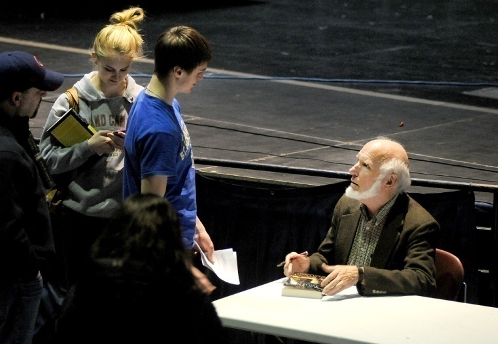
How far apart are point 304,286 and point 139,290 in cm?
181

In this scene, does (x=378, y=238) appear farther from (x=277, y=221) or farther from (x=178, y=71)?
(x=178, y=71)

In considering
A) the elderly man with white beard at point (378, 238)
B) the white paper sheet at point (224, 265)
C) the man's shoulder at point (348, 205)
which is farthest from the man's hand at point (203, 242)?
the man's shoulder at point (348, 205)

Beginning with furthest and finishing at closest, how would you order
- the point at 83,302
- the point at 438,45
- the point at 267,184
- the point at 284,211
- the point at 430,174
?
the point at 438,45
the point at 430,174
the point at 267,184
the point at 284,211
the point at 83,302

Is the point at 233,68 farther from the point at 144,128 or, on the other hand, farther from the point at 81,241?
the point at 144,128

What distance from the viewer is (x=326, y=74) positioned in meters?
12.0

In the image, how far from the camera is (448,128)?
9016 millimetres

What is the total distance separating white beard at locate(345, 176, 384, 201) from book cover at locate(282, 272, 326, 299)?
1.49 ft

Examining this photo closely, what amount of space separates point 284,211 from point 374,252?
42.4 inches

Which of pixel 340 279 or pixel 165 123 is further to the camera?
pixel 340 279

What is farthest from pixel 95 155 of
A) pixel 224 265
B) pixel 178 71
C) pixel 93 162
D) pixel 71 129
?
pixel 178 71

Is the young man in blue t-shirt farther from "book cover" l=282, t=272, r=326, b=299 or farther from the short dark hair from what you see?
"book cover" l=282, t=272, r=326, b=299

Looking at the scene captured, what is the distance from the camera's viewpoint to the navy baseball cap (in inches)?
149

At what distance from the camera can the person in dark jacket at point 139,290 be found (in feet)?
8.45

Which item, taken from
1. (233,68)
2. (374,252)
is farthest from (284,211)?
(233,68)
